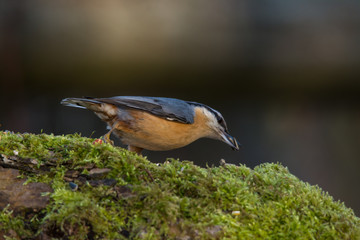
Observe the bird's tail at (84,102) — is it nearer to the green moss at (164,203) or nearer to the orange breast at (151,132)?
the orange breast at (151,132)

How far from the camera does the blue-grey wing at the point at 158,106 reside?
2.05m

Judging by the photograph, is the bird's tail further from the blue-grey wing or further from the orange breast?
the orange breast

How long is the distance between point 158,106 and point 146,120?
0.12 meters

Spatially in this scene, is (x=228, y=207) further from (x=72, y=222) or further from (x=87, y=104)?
(x=87, y=104)

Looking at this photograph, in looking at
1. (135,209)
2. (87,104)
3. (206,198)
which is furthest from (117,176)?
(87,104)

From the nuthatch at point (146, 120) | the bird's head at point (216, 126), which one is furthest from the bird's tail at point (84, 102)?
the bird's head at point (216, 126)

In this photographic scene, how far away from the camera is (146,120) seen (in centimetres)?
202

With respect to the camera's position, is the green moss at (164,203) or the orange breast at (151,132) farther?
the orange breast at (151,132)

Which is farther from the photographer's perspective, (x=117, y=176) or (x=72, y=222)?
(x=117, y=176)

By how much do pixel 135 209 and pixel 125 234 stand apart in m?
0.07

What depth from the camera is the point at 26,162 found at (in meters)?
1.19

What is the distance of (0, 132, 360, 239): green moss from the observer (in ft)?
3.28

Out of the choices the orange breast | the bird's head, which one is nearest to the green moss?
the orange breast

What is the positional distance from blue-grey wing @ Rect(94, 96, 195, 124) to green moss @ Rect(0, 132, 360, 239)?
72cm
